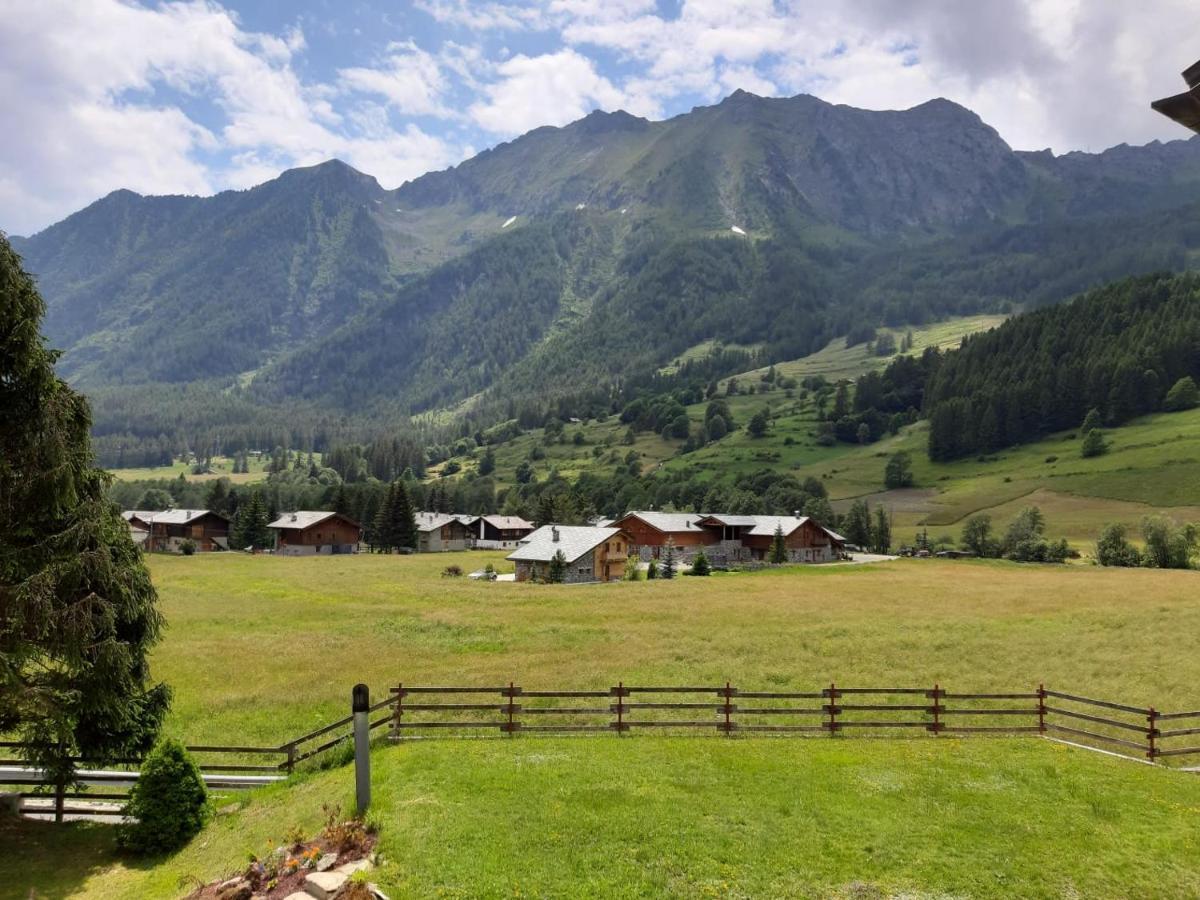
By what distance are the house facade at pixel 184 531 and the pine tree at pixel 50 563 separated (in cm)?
13723

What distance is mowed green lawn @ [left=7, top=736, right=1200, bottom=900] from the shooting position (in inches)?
549

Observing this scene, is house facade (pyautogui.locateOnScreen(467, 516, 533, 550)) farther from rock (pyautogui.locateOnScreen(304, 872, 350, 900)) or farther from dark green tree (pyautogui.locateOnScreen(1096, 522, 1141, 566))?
rock (pyautogui.locateOnScreen(304, 872, 350, 900))

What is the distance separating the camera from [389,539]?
452ft

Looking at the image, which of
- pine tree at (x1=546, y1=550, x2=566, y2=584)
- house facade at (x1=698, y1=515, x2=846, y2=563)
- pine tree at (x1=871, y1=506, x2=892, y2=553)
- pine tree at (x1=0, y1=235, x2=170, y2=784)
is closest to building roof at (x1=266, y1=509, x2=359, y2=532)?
pine tree at (x1=546, y1=550, x2=566, y2=584)

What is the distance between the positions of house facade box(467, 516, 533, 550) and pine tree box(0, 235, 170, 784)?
142 m

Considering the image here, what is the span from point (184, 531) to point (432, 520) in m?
47.5

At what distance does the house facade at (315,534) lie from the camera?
132500 mm

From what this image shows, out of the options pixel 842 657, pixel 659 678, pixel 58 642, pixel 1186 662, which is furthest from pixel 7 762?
pixel 1186 662

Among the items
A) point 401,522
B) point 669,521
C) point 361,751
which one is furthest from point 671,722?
point 401,522

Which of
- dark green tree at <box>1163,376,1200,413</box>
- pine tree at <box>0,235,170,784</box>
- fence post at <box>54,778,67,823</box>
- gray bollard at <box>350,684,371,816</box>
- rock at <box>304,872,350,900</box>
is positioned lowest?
fence post at <box>54,778,67,823</box>

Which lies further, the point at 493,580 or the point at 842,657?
the point at 493,580

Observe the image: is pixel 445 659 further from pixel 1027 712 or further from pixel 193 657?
pixel 1027 712

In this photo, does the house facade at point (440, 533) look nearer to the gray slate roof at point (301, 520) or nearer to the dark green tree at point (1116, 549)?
the gray slate roof at point (301, 520)

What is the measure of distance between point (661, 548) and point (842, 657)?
79.8m
